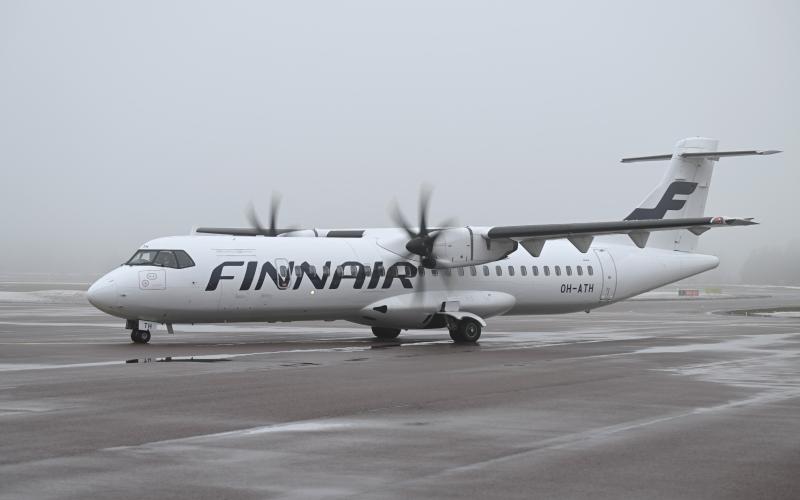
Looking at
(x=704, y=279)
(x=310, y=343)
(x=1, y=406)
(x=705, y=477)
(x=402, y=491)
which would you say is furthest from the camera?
(x=704, y=279)

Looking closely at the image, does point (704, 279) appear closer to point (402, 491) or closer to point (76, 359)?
point (76, 359)

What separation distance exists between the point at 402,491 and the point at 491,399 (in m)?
6.23

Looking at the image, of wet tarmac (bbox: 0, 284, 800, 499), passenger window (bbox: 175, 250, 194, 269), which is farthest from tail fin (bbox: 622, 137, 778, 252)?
passenger window (bbox: 175, 250, 194, 269)

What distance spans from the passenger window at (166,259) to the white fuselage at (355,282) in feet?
0.71

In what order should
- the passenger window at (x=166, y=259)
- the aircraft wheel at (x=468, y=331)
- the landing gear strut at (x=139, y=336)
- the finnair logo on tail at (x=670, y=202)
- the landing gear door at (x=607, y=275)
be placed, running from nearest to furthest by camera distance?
the passenger window at (x=166, y=259) → the landing gear strut at (x=139, y=336) → the aircraft wheel at (x=468, y=331) → the landing gear door at (x=607, y=275) → the finnair logo on tail at (x=670, y=202)

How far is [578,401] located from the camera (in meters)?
13.9

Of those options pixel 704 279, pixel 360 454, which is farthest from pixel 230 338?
pixel 704 279

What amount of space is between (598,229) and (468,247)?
358 cm

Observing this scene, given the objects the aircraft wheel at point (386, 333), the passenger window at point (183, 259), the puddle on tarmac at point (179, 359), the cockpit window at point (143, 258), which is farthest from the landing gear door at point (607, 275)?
the puddle on tarmac at point (179, 359)

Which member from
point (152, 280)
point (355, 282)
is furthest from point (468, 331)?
point (152, 280)

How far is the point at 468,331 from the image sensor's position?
27.2m

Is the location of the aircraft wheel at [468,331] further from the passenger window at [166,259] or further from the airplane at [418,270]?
the passenger window at [166,259]

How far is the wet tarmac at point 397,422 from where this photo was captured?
8.41 meters

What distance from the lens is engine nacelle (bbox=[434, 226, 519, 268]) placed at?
89.1 feet
